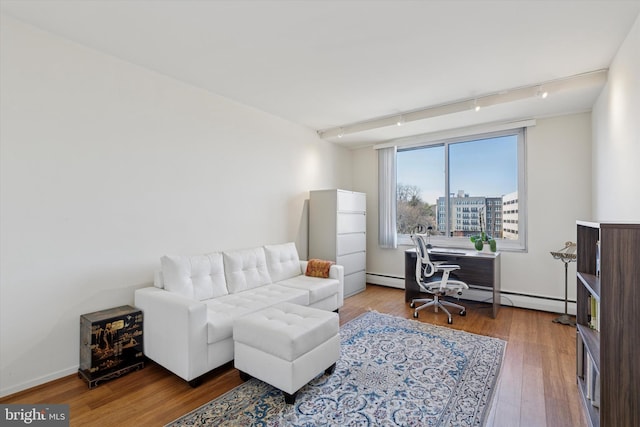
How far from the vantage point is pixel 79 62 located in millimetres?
2551

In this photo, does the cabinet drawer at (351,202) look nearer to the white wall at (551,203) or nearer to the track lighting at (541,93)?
the white wall at (551,203)

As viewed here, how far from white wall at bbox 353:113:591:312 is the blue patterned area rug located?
1621 mm

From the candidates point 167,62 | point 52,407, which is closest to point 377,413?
point 52,407

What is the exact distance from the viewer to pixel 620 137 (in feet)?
8.54

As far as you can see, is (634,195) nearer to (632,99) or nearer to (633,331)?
(632,99)

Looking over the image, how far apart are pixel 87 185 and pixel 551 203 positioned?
5.40 meters

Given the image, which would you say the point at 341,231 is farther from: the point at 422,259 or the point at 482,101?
the point at 482,101

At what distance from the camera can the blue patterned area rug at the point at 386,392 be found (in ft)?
6.32

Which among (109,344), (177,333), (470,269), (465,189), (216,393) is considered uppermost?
(465,189)

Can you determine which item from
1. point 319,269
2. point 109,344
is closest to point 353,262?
point 319,269

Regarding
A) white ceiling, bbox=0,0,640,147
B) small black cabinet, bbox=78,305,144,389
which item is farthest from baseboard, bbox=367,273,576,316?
small black cabinet, bbox=78,305,144,389

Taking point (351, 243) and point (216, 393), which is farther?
point (351, 243)

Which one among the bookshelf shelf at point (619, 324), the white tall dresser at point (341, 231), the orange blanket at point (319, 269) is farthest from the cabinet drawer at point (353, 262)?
the bookshelf shelf at point (619, 324)

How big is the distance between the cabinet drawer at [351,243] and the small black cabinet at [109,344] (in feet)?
9.48
